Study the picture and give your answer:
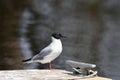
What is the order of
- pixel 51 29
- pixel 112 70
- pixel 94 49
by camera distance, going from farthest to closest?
pixel 51 29, pixel 94 49, pixel 112 70

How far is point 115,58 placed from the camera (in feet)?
43.6

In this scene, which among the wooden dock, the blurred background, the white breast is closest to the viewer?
the wooden dock

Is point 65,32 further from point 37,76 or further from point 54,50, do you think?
point 37,76

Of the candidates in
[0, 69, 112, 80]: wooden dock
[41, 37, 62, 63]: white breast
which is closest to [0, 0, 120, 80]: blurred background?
[41, 37, 62, 63]: white breast

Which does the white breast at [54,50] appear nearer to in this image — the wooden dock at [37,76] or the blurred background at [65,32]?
the wooden dock at [37,76]

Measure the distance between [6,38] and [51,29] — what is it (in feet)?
6.96

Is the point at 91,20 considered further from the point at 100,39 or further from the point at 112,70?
the point at 112,70

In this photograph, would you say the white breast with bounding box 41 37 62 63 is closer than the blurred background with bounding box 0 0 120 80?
Yes

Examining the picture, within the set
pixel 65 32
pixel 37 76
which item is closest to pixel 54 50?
pixel 37 76

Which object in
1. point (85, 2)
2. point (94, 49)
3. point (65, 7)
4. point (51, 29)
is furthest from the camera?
point (85, 2)

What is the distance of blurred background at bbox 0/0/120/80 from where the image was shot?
12.9 m

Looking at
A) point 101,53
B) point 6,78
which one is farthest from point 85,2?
point 6,78

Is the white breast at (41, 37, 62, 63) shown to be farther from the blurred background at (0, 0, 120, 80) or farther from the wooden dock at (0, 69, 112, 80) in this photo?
the blurred background at (0, 0, 120, 80)

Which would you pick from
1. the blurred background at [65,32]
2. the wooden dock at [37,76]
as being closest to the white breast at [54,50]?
the wooden dock at [37,76]
